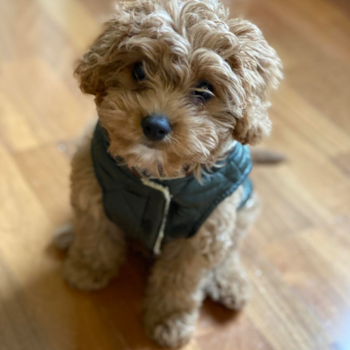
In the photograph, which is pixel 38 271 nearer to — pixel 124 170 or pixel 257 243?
pixel 124 170

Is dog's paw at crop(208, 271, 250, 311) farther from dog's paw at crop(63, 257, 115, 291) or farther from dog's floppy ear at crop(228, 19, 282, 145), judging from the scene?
dog's floppy ear at crop(228, 19, 282, 145)

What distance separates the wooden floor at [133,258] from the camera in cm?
154

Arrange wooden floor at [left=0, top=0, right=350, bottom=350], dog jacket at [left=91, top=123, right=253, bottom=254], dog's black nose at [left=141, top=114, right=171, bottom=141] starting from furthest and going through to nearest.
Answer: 1. wooden floor at [left=0, top=0, right=350, bottom=350]
2. dog jacket at [left=91, top=123, right=253, bottom=254]
3. dog's black nose at [left=141, top=114, right=171, bottom=141]

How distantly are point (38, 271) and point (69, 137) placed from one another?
2.03 feet

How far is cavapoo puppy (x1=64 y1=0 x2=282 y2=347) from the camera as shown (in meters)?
1.12

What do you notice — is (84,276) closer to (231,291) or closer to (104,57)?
(231,291)

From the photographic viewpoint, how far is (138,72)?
1187mm

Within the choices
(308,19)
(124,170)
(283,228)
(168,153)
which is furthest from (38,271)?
(308,19)

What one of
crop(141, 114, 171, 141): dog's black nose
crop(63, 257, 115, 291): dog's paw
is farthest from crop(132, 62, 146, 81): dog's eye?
crop(63, 257, 115, 291): dog's paw

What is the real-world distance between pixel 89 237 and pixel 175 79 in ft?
1.97

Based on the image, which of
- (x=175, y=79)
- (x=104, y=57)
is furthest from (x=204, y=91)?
(x=104, y=57)

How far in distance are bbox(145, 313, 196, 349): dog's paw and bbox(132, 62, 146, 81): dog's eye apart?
0.74 m

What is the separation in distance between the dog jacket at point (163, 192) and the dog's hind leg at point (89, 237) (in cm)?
6

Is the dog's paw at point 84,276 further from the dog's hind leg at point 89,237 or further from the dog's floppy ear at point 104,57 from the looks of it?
the dog's floppy ear at point 104,57
